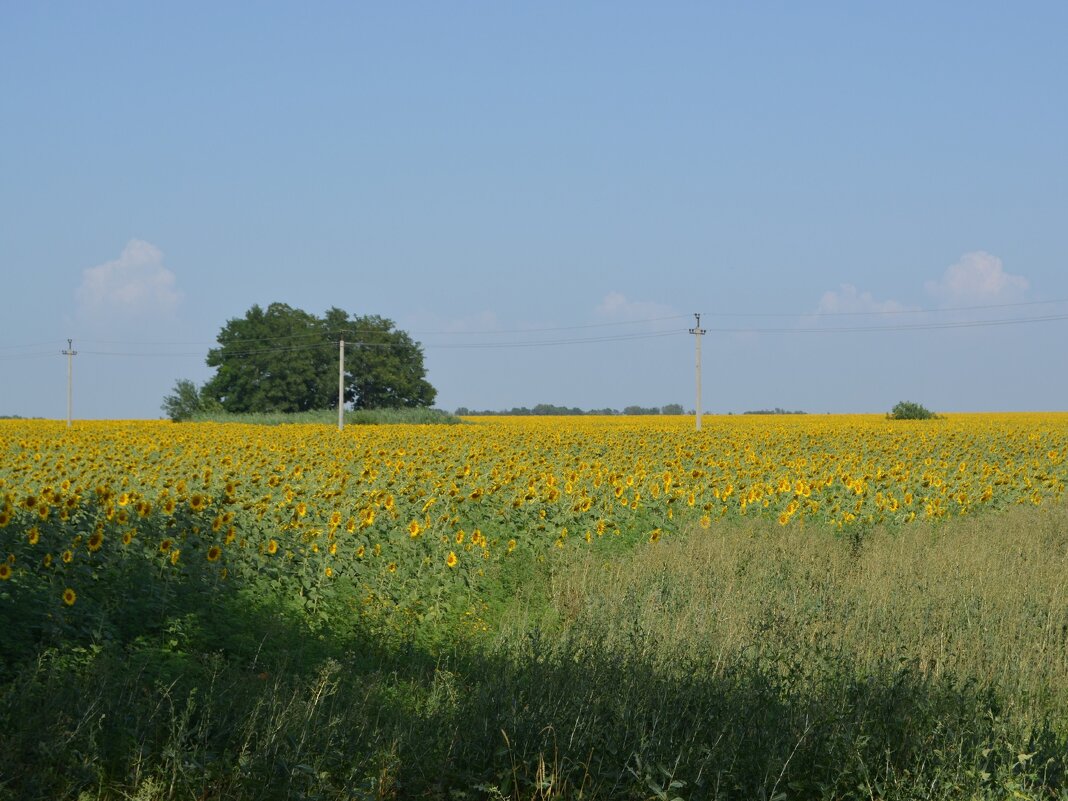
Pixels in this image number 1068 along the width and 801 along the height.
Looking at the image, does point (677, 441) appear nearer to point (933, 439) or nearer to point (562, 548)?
point (933, 439)

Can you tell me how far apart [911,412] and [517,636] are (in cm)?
4865

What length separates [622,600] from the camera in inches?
360

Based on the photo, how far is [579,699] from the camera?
5.62 meters

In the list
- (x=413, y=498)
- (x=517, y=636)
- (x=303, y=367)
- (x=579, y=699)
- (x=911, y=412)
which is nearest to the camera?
(x=579, y=699)

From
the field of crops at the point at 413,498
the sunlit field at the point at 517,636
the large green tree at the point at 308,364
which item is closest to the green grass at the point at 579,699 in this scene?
the sunlit field at the point at 517,636

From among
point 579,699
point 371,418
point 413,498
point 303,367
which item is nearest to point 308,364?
point 303,367

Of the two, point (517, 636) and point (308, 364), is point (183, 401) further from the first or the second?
point (517, 636)

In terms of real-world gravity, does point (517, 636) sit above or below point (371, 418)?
below

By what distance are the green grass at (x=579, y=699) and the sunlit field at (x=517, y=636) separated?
0.03 meters

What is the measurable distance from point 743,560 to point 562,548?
2.06 metres

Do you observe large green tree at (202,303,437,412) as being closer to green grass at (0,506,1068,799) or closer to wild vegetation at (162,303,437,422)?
wild vegetation at (162,303,437,422)

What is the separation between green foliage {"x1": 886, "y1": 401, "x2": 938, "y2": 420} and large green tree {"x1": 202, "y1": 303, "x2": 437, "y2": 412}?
3306 cm

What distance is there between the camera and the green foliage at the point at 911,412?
174ft

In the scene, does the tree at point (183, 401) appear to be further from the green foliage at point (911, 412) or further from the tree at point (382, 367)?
the green foliage at point (911, 412)
